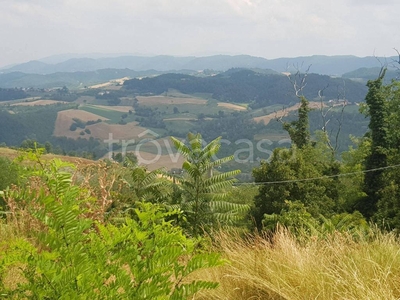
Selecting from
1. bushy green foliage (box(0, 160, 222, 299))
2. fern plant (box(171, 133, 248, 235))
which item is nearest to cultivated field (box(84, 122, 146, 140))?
fern plant (box(171, 133, 248, 235))

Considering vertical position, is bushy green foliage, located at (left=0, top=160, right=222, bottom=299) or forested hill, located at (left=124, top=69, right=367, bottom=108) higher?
bushy green foliage, located at (left=0, top=160, right=222, bottom=299)

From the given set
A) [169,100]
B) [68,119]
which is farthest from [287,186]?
[169,100]

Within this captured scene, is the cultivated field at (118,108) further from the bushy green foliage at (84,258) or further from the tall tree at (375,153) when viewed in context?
the bushy green foliage at (84,258)

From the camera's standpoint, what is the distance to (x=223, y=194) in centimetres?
968

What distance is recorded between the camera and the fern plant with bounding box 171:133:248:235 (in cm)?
955

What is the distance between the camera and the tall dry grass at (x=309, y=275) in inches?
102

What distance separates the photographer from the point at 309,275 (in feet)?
9.11

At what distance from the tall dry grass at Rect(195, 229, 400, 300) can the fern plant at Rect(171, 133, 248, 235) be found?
241 inches

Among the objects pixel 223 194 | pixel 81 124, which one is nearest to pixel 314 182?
pixel 223 194

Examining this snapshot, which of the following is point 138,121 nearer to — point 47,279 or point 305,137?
point 305,137

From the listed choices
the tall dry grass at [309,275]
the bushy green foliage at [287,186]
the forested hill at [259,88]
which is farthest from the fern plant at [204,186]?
the forested hill at [259,88]

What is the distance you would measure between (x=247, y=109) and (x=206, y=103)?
18.3 m

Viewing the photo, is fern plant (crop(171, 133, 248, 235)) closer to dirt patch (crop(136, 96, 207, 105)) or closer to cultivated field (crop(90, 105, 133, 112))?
cultivated field (crop(90, 105, 133, 112))

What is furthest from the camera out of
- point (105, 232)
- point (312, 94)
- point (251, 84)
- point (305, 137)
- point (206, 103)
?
point (251, 84)
